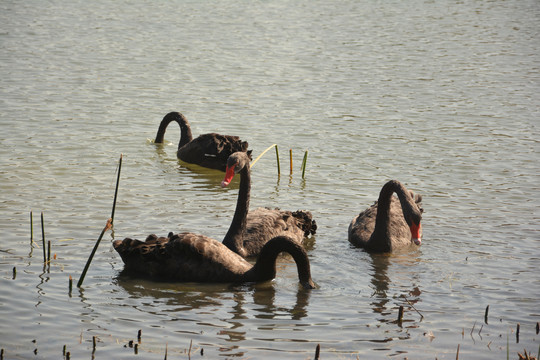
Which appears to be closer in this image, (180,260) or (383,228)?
(180,260)

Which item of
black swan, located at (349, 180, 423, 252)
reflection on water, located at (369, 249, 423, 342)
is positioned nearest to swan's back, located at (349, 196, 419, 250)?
black swan, located at (349, 180, 423, 252)

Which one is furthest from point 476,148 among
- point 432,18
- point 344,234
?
point 432,18

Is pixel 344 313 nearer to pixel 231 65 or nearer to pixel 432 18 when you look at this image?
pixel 231 65

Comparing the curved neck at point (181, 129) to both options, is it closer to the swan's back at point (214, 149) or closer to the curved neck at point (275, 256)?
the swan's back at point (214, 149)

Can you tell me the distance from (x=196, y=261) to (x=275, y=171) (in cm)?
458

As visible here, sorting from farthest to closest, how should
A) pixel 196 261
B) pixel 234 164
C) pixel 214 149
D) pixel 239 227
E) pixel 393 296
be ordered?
pixel 214 149 < pixel 234 164 < pixel 239 227 < pixel 196 261 < pixel 393 296

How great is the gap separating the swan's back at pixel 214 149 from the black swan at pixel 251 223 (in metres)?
→ 3.00

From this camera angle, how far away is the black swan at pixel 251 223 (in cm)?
847

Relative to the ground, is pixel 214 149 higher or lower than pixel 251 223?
higher

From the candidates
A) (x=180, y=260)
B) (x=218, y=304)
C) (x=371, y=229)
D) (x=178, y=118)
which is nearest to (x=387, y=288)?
(x=371, y=229)

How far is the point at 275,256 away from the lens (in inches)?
300

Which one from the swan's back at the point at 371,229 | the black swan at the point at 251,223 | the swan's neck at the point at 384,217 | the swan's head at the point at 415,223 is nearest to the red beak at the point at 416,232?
the swan's head at the point at 415,223

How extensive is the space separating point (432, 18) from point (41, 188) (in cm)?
1884

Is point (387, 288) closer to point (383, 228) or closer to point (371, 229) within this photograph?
point (383, 228)
